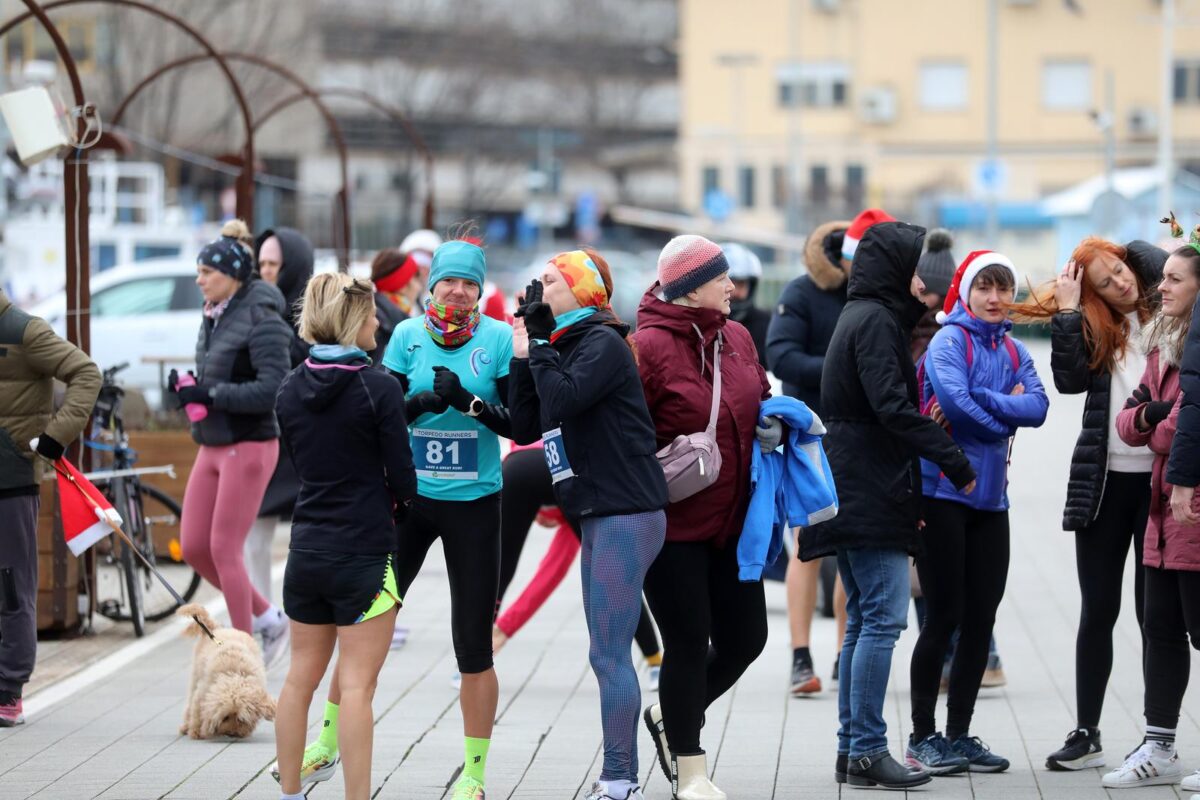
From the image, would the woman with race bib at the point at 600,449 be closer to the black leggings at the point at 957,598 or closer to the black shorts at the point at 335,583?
the black shorts at the point at 335,583

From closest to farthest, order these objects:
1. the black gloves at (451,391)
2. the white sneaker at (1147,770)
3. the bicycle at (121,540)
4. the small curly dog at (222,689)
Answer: the black gloves at (451,391) < the white sneaker at (1147,770) < the small curly dog at (222,689) < the bicycle at (121,540)

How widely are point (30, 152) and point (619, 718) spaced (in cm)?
499

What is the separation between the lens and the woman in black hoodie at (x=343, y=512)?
575 centimetres

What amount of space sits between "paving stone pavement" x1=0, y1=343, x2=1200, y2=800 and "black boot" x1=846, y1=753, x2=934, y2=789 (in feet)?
0.25

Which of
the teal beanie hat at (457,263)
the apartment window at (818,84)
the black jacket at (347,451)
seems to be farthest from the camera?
the apartment window at (818,84)

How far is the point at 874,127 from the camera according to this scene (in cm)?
7519

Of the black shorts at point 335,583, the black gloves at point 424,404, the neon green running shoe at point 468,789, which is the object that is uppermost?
the black gloves at point 424,404

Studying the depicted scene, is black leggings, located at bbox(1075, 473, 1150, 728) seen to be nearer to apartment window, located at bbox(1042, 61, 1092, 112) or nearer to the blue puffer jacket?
the blue puffer jacket

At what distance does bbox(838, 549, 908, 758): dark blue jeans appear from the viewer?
653 cm

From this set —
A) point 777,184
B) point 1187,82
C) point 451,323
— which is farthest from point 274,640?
point 1187,82

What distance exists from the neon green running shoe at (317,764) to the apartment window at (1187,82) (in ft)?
242

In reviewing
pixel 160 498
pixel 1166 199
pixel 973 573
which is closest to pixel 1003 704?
pixel 973 573

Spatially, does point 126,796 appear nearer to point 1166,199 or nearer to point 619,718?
point 619,718

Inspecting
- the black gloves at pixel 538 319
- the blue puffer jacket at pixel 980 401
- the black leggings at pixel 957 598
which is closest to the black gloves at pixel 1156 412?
the blue puffer jacket at pixel 980 401
